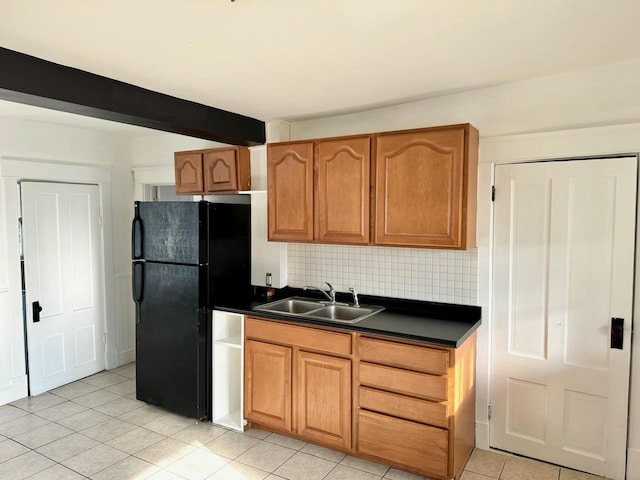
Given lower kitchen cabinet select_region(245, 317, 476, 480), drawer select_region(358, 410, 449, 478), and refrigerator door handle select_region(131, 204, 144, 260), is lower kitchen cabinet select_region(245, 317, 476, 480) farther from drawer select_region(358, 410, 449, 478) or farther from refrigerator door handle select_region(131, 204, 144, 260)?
refrigerator door handle select_region(131, 204, 144, 260)

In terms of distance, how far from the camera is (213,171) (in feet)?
12.3

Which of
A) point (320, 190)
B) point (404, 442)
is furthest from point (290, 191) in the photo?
point (404, 442)

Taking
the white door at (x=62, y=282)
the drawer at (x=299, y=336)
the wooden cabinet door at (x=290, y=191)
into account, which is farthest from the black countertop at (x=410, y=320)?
the white door at (x=62, y=282)

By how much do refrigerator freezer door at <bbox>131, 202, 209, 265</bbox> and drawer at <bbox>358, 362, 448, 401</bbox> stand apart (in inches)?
57.6

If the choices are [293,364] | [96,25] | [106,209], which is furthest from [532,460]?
[106,209]

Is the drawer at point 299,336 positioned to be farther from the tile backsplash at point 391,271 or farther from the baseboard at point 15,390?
the baseboard at point 15,390

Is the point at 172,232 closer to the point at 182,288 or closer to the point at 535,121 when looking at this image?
the point at 182,288

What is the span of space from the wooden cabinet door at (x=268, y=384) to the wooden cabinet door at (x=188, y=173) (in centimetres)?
149

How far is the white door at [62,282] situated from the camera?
12.6 ft

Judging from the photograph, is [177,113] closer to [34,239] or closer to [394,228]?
[394,228]

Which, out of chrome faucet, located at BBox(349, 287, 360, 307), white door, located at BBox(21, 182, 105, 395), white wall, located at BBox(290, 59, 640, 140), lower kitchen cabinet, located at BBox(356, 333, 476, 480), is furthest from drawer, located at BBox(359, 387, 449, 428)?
white door, located at BBox(21, 182, 105, 395)

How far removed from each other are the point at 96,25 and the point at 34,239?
2696mm

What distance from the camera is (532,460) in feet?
9.13

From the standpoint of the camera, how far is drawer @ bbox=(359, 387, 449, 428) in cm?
247
